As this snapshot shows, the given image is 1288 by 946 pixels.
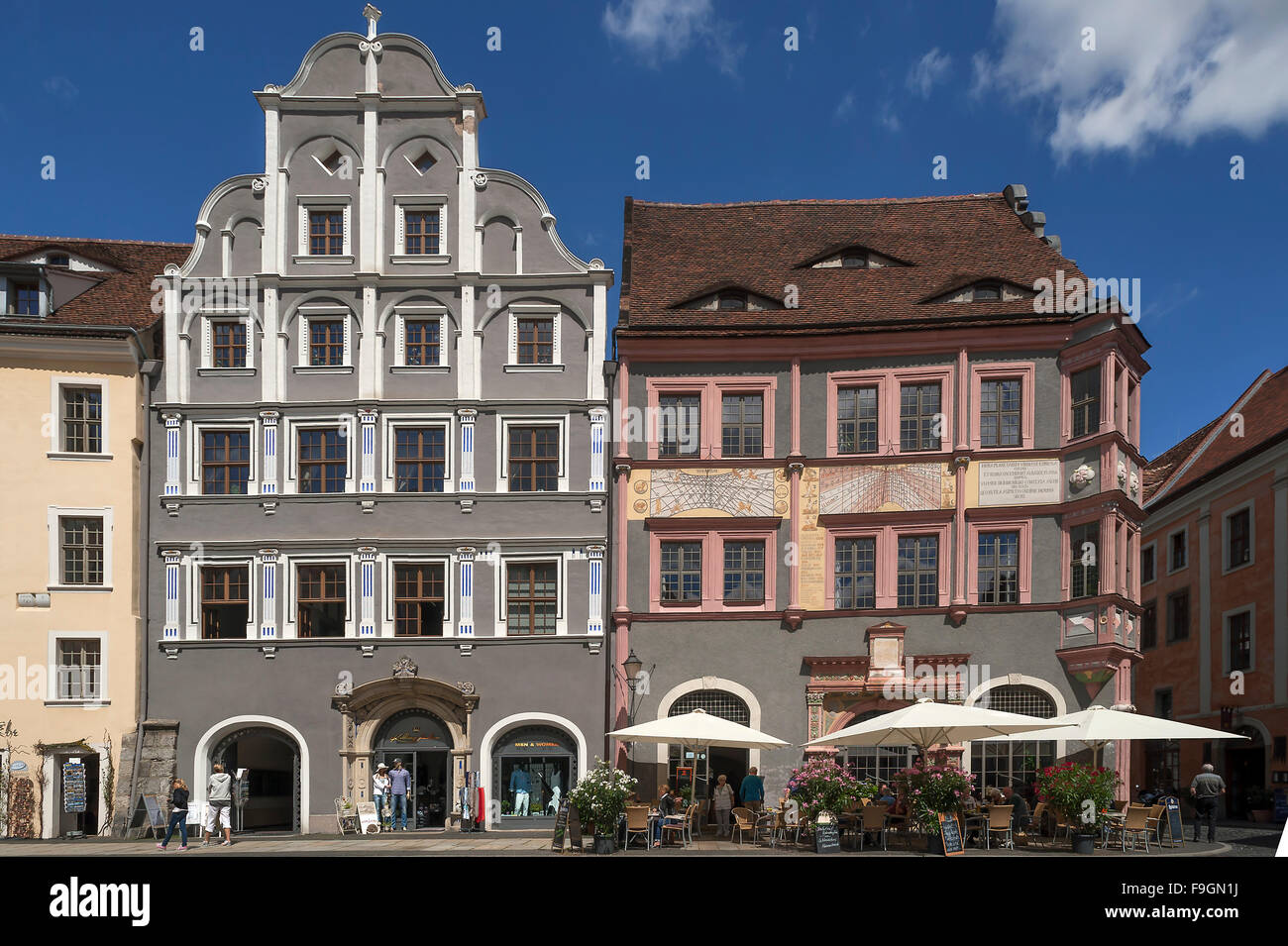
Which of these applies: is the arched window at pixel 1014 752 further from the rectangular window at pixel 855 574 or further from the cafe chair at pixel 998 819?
the cafe chair at pixel 998 819

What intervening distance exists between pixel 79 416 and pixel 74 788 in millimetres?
8269

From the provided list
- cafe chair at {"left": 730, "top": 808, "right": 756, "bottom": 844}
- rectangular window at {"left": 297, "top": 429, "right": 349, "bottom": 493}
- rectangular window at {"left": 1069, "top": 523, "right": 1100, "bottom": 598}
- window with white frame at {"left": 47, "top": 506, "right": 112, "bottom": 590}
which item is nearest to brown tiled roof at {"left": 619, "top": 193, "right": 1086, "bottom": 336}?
rectangular window at {"left": 1069, "top": 523, "right": 1100, "bottom": 598}

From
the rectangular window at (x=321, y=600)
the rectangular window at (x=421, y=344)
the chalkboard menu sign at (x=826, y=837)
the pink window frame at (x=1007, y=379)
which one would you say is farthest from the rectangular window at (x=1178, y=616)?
the rectangular window at (x=321, y=600)

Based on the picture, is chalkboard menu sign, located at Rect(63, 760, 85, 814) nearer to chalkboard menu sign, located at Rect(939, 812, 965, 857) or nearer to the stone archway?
the stone archway

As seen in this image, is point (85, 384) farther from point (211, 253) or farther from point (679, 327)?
point (679, 327)

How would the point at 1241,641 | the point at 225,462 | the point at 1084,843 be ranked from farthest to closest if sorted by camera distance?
the point at 1241,641, the point at 225,462, the point at 1084,843

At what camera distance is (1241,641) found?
1340 inches

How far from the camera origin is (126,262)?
108 feet

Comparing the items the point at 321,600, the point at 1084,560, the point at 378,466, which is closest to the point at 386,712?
the point at 321,600

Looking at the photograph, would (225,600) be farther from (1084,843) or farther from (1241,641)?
(1241,641)

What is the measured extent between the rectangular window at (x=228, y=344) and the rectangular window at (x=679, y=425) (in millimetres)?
9758

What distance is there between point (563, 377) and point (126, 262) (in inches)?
492

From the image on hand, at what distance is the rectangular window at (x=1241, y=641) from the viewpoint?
3350 centimetres
